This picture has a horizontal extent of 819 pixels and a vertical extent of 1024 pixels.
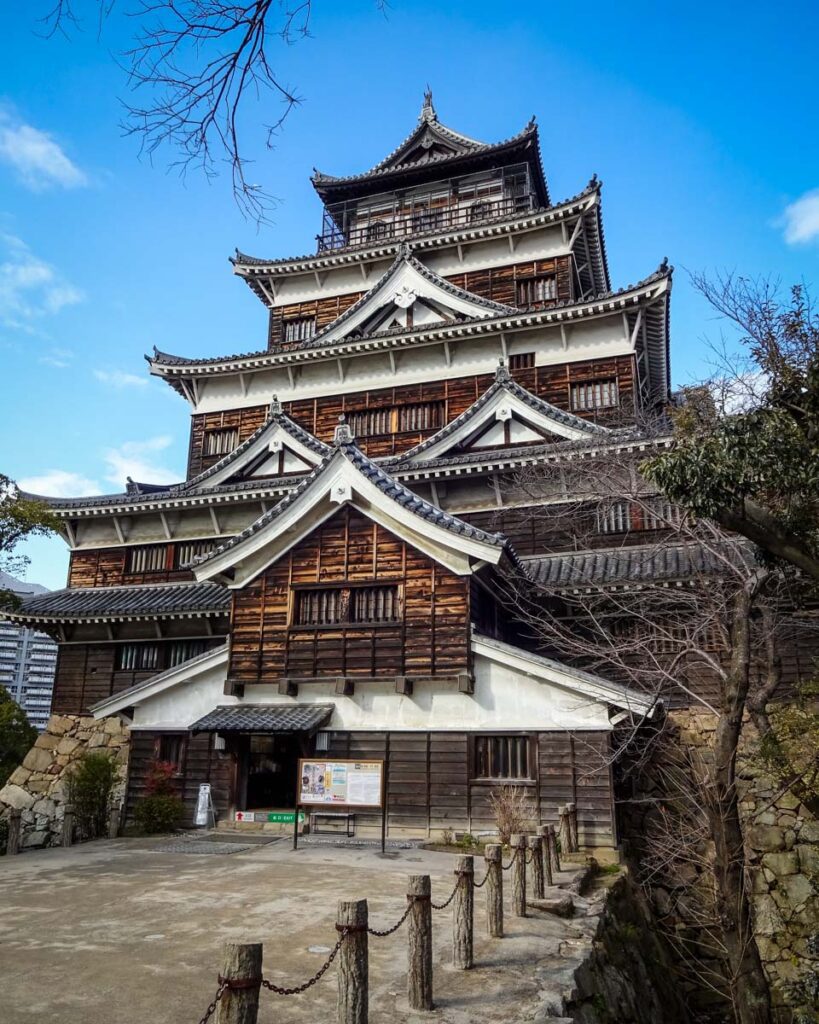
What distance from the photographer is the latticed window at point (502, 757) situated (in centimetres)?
1538

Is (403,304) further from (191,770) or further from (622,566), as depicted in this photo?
(191,770)

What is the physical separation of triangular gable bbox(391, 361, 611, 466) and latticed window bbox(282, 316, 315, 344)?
915 cm

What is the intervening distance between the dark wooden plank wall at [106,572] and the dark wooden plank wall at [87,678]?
2.40 meters

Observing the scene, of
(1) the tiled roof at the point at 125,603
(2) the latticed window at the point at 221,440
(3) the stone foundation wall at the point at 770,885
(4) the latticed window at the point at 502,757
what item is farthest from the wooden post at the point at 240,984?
(2) the latticed window at the point at 221,440

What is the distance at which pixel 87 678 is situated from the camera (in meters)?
22.3

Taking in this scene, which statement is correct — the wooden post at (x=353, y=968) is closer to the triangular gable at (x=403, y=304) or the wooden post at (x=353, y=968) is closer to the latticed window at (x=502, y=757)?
the latticed window at (x=502, y=757)

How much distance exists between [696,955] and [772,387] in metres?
11.4

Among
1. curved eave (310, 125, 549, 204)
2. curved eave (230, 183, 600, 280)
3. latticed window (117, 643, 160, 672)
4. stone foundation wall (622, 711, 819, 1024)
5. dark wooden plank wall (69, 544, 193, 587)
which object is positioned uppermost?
curved eave (310, 125, 549, 204)

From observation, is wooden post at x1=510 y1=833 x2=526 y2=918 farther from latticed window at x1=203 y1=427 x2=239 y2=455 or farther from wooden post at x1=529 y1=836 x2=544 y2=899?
latticed window at x1=203 y1=427 x2=239 y2=455

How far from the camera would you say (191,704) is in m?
17.9

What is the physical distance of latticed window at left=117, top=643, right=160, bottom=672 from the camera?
2195 cm

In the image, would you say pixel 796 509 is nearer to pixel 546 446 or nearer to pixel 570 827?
pixel 570 827

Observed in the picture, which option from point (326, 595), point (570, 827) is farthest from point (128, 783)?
point (570, 827)

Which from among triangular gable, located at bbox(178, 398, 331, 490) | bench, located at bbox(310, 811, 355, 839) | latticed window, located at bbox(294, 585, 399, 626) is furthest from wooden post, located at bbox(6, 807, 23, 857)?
triangular gable, located at bbox(178, 398, 331, 490)
